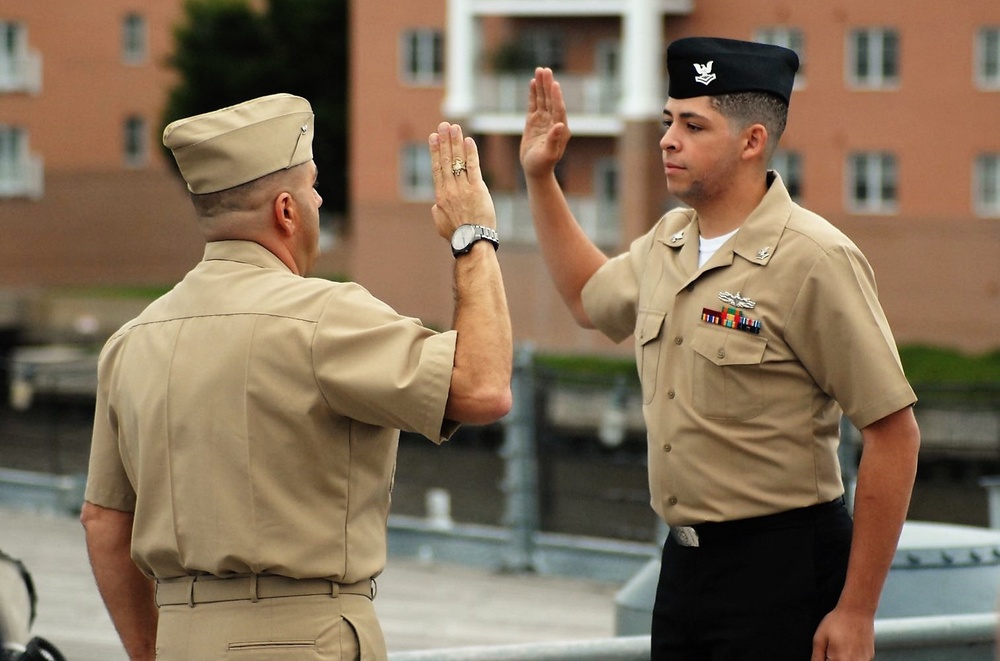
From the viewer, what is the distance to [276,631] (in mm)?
2861

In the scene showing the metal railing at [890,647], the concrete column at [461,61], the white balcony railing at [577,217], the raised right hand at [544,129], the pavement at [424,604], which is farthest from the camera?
the concrete column at [461,61]

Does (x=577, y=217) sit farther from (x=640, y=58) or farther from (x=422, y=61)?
(x=422, y=61)

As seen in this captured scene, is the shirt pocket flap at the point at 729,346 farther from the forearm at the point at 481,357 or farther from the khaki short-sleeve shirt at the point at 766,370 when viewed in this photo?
the forearm at the point at 481,357

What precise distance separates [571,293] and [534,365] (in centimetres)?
571

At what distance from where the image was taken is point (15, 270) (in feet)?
154

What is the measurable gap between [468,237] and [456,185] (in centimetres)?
14

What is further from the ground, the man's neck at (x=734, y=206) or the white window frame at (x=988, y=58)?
the white window frame at (x=988, y=58)

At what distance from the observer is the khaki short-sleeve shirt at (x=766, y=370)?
317 cm

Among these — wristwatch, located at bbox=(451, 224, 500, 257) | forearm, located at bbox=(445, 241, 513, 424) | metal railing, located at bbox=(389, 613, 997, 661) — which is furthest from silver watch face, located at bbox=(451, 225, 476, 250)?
metal railing, located at bbox=(389, 613, 997, 661)

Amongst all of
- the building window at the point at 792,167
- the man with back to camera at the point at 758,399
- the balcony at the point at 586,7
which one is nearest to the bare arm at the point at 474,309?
the man with back to camera at the point at 758,399

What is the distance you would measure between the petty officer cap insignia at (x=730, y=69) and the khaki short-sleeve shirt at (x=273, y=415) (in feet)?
3.33

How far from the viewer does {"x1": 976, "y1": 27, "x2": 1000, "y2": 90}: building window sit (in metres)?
29.2

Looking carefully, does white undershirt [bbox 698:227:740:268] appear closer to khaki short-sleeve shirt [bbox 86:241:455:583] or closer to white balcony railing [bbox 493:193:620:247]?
khaki short-sleeve shirt [bbox 86:241:455:583]

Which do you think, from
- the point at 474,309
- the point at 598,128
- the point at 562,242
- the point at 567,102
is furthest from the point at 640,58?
the point at 474,309
